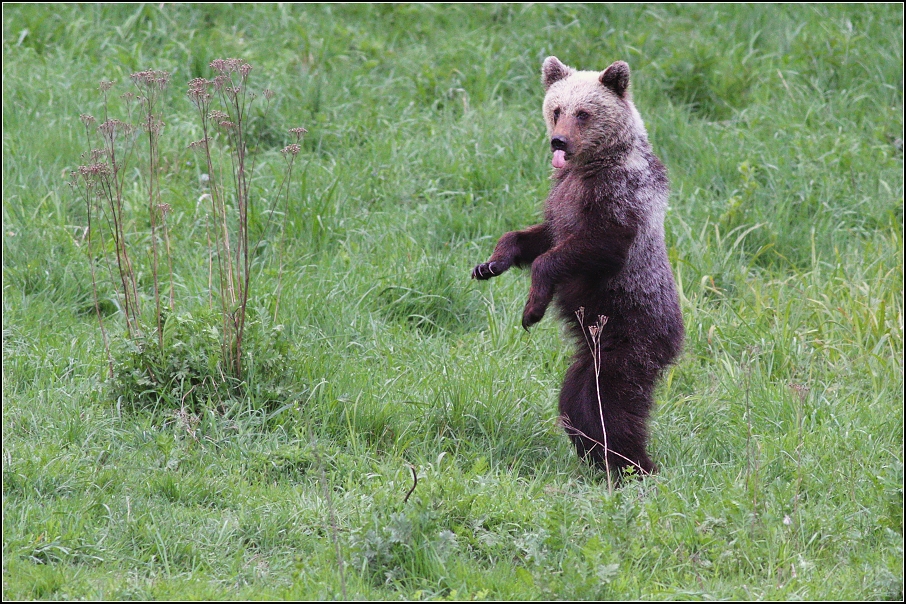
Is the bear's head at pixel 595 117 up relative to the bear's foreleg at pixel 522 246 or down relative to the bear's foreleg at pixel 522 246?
up

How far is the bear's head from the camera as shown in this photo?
4.99m

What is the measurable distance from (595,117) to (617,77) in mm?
259

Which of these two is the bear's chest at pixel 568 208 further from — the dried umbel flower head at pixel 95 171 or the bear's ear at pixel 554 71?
the dried umbel flower head at pixel 95 171

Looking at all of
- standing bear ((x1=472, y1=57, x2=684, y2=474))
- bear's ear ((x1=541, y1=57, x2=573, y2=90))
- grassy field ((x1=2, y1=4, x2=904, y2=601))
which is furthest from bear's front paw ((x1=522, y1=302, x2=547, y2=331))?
bear's ear ((x1=541, y1=57, x2=573, y2=90))

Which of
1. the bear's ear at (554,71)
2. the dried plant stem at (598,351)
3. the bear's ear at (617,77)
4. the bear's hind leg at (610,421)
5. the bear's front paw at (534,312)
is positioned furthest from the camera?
the bear's ear at (554,71)

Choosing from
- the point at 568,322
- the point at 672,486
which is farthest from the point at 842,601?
the point at 568,322

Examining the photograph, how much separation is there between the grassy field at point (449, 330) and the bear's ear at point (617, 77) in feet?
5.00

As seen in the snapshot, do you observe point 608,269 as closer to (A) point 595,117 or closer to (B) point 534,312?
(B) point 534,312

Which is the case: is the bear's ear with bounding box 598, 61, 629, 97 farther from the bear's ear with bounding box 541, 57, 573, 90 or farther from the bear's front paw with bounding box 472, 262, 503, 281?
the bear's front paw with bounding box 472, 262, 503, 281

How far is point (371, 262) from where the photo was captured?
6.75 m

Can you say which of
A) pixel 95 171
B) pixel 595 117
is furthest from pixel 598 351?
pixel 95 171

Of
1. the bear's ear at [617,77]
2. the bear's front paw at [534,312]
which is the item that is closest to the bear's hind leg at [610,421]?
the bear's front paw at [534,312]

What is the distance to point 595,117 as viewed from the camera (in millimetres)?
5020

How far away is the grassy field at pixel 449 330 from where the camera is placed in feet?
13.4
